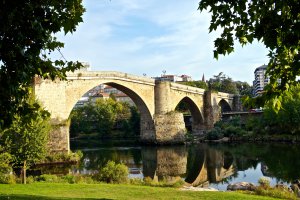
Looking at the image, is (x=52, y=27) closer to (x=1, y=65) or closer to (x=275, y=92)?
(x=1, y=65)

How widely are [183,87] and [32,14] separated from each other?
160 ft

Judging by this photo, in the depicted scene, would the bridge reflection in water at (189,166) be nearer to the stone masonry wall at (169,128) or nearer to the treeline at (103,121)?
the stone masonry wall at (169,128)

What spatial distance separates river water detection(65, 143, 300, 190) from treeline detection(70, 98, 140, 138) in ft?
77.1

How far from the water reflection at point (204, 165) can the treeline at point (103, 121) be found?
23.8 metres

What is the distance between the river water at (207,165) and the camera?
2256cm

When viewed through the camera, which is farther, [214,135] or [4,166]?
[214,135]

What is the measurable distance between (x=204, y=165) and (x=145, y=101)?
16390 millimetres

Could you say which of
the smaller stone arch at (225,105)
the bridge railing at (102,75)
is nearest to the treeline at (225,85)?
the smaller stone arch at (225,105)

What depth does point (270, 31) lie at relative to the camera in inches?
226

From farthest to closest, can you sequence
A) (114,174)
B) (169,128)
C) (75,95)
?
(169,128), (75,95), (114,174)

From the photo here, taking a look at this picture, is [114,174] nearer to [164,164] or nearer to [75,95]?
[164,164]

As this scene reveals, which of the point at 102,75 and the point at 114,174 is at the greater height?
the point at 102,75

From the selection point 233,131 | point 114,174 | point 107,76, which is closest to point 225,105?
point 233,131

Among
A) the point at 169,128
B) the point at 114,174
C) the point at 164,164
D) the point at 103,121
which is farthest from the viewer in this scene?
the point at 103,121
